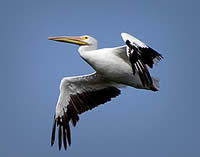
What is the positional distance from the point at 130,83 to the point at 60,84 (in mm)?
2024

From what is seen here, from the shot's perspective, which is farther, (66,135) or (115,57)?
(66,135)

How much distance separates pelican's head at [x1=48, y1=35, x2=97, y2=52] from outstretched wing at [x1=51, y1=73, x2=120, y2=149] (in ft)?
3.24

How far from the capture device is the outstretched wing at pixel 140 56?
27.7 ft

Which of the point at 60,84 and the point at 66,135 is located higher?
the point at 60,84

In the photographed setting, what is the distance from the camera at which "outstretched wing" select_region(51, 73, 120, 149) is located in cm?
1115

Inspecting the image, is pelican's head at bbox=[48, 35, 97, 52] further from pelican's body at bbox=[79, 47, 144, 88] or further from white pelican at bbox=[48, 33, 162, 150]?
pelican's body at bbox=[79, 47, 144, 88]

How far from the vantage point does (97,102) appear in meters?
11.4

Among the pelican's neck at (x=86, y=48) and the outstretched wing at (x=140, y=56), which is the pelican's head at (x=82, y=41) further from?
the outstretched wing at (x=140, y=56)

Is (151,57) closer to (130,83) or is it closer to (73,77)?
(130,83)

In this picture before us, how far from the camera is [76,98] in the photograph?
11336mm

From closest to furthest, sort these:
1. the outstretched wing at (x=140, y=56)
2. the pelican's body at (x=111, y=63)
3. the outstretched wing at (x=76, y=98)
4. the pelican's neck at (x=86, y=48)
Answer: the outstretched wing at (x=140, y=56) < the pelican's body at (x=111, y=63) < the pelican's neck at (x=86, y=48) < the outstretched wing at (x=76, y=98)

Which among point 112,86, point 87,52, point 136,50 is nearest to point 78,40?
point 87,52

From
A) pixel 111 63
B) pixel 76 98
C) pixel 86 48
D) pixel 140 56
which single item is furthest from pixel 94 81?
pixel 140 56

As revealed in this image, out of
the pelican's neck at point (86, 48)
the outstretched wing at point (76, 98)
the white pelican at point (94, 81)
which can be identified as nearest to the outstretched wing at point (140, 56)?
the white pelican at point (94, 81)
